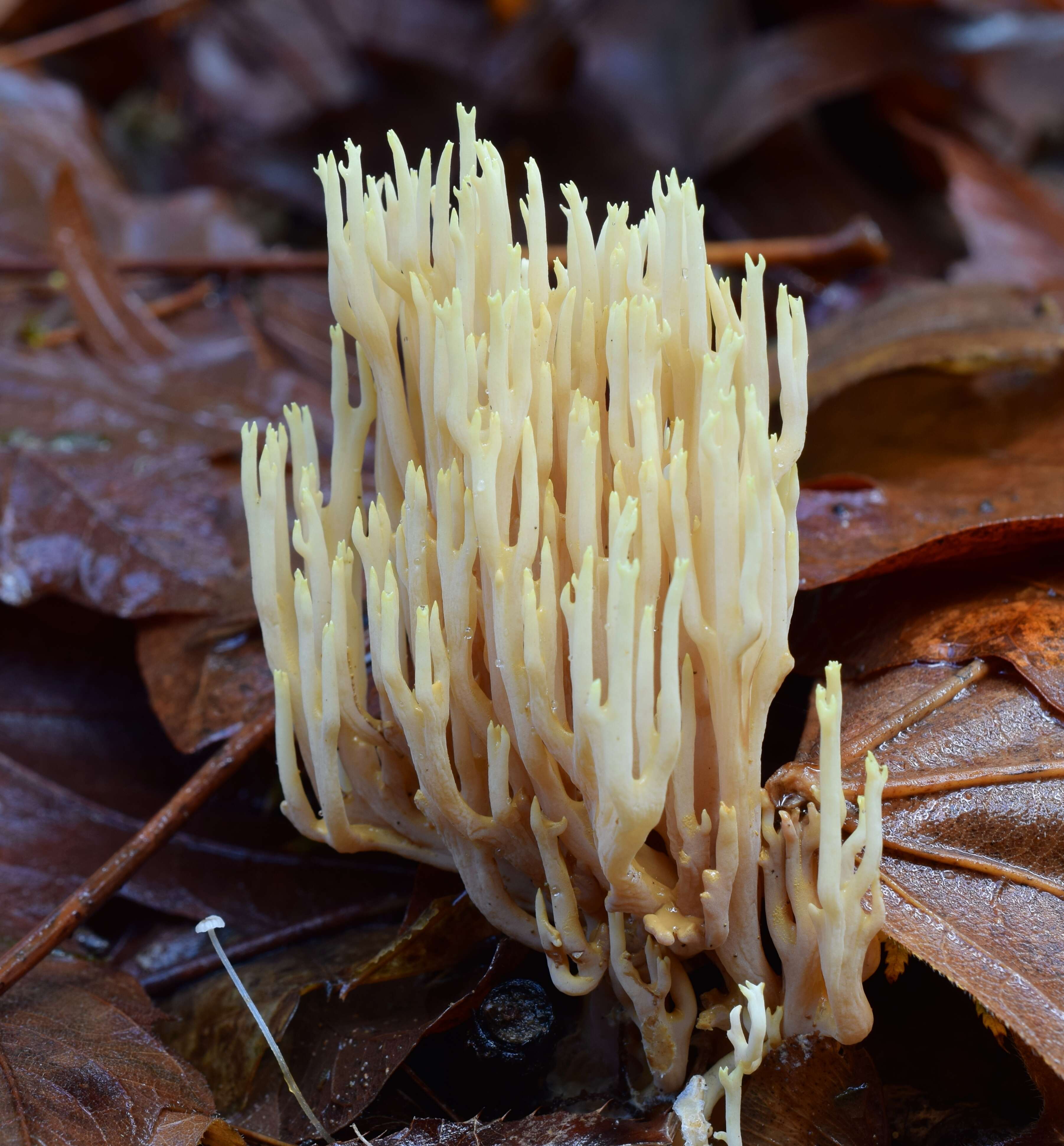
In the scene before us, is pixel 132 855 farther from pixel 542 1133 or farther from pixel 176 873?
pixel 542 1133

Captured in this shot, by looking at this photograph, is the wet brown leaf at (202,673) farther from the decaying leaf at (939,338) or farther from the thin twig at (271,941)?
the decaying leaf at (939,338)

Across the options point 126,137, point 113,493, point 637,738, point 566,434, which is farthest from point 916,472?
point 126,137

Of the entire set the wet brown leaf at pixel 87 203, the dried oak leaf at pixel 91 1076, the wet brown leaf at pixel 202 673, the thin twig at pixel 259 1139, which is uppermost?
the wet brown leaf at pixel 87 203

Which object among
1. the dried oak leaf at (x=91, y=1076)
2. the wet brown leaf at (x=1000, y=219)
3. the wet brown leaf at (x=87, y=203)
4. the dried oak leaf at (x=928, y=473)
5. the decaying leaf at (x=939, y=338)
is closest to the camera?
the dried oak leaf at (x=91, y=1076)

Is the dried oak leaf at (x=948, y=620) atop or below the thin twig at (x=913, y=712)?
atop

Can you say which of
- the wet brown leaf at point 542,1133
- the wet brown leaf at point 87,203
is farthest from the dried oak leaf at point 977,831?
the wet brown leaf at point 87,203

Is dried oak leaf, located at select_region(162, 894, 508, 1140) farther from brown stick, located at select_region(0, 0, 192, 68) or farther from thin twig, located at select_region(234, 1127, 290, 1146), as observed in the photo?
brown stick, located at select_region(0, 0, 192, 68)

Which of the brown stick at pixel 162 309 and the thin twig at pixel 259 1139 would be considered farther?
the brown stick at pixel 162 309
